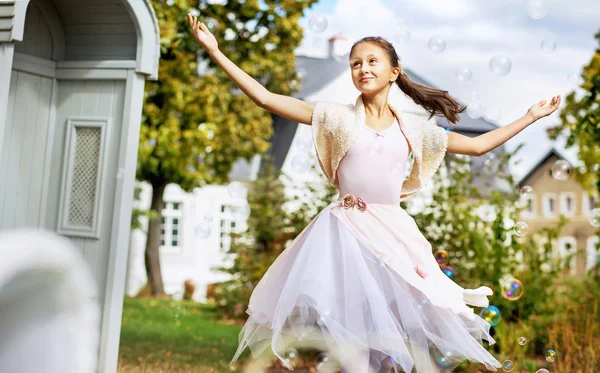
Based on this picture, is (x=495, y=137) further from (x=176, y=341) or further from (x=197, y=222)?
(x=197, y=222)

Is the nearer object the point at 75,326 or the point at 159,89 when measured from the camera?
the point at 75,326

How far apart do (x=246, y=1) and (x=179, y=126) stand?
3.69m

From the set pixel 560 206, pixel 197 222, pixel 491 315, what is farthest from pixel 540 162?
pixel 491 315

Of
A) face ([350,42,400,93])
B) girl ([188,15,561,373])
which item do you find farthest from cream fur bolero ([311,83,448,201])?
face ([350,42,400,93])

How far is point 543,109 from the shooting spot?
3625 mm

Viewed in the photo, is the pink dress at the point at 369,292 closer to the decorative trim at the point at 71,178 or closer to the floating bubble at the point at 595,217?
the decorative trim at the point at 71,178

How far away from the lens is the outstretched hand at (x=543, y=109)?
11.8 ft

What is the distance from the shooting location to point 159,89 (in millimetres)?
13086

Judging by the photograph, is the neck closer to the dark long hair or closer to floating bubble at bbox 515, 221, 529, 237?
the dark long hair

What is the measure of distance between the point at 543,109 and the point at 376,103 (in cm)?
83

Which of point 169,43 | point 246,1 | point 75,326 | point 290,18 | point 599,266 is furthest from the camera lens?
point 290,18

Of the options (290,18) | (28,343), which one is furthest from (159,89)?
(28,343)

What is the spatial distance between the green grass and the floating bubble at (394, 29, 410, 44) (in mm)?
3206

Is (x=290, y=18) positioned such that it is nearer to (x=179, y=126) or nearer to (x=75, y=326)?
(x=179, y=126)
